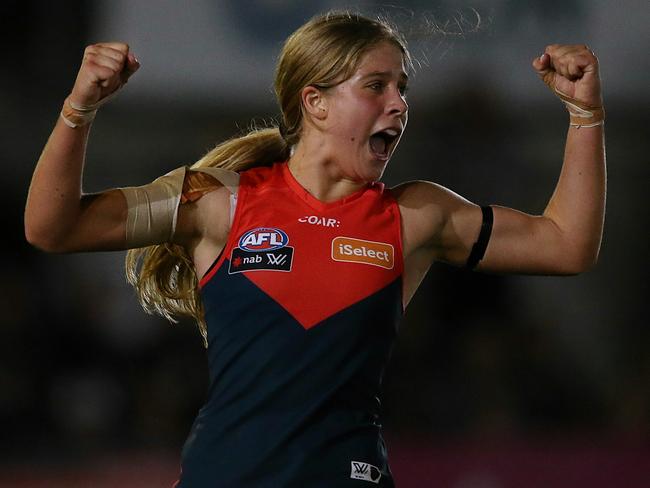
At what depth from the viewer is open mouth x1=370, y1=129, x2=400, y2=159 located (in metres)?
2.83

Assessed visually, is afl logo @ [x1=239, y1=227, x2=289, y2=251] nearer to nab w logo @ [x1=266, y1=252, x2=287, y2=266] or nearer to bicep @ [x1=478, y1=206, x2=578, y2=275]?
nab w logo @ [x1=266, y1=252, x2=287, y2=266]

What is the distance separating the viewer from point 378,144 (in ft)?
9.37

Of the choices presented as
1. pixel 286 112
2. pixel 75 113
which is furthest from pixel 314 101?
pixel 75 113

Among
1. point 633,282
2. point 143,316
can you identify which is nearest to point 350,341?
point 143,316

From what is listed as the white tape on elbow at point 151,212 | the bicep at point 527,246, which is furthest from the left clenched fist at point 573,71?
the white tape on elbow at point 151,212

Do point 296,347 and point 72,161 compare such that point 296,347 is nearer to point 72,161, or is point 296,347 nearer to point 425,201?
point 425,201

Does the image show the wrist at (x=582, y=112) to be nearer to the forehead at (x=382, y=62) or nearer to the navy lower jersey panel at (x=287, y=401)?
the forehead at (x=382, y=62)

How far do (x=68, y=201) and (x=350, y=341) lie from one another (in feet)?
2.31

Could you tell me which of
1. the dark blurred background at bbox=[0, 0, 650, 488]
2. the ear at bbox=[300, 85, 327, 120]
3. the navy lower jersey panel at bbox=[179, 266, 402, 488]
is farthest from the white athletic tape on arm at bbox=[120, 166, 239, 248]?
the dark blurred background at bbox=[0, 0, 650, 488]

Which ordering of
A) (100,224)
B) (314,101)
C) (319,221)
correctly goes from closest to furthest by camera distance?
1. (100,224)
2. (319,221)
3. (314,101)

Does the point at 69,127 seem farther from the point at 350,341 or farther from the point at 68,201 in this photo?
the point at 350,341

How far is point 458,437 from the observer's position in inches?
248

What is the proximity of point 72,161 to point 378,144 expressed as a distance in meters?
0.74

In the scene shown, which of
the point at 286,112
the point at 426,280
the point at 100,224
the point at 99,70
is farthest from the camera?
A: the point at 426,280
